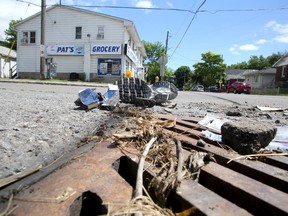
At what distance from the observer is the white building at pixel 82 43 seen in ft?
67.2

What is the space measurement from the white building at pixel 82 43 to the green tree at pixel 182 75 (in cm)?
4447

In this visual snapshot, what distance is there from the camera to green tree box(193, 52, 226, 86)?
50.0m

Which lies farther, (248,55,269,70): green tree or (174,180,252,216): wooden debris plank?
(248,55,269,70): green tree

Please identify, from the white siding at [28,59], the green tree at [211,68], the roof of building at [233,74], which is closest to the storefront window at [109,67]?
the white siding at [28,59]

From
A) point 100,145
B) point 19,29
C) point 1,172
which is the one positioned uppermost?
point 19,29

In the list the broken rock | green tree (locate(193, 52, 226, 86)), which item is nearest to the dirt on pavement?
the broken rock

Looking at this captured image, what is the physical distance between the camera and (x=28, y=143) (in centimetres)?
196

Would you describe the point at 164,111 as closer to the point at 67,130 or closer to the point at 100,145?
the point at 67,130

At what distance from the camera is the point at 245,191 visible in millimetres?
1100

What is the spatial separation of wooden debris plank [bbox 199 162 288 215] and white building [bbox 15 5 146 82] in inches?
768

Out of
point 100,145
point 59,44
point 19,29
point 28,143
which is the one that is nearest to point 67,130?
point 28,143

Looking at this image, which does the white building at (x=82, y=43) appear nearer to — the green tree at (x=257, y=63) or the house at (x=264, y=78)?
the house at (x=264, y=78)

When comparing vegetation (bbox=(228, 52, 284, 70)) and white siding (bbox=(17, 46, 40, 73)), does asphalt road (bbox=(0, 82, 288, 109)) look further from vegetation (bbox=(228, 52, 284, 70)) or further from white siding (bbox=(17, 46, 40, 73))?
vegetation (bbox=(228, 52, 284, 70))

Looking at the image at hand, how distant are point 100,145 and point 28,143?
25.5 inches
